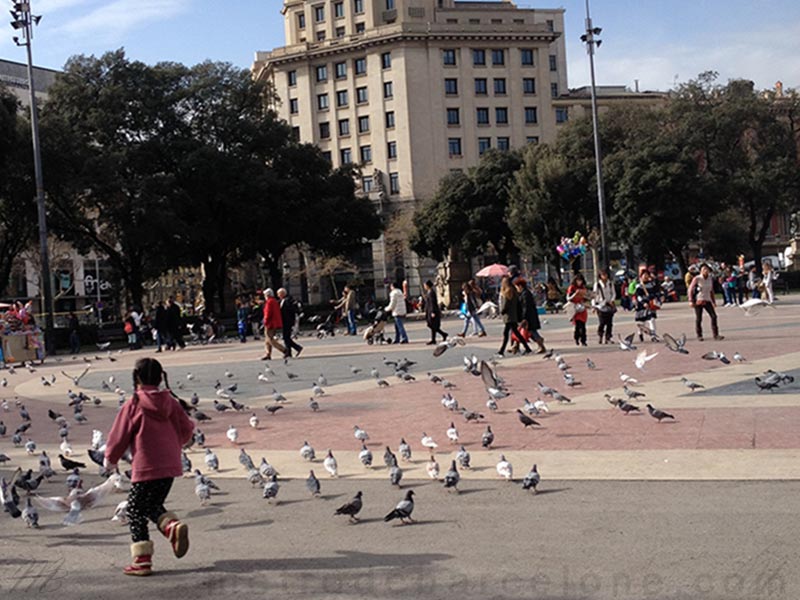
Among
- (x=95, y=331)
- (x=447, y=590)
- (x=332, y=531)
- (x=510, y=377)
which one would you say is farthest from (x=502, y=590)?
(x=95, y=331)

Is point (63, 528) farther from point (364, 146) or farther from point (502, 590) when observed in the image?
point (364, 146)

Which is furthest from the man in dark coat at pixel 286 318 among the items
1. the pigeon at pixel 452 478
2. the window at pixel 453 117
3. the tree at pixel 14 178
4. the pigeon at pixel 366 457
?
the window at pixel 453 117

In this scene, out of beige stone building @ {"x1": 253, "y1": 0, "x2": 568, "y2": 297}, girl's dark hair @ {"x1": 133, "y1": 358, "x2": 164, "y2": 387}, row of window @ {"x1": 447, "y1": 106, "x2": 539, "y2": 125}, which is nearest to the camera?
girl's dark hair @ {"x1": 133, "y1": 358, "x2": 164, "y2": 387}

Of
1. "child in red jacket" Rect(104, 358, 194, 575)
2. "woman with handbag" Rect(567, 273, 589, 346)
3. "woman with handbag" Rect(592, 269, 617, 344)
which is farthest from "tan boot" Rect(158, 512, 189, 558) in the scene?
"woman with handbag" Rect(592, 269, 617, 344)

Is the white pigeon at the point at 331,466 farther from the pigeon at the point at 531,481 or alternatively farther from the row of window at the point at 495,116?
the row of window at the point at 495,116

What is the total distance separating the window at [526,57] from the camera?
8181 centimetres

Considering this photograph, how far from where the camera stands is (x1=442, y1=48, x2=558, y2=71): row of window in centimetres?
8006

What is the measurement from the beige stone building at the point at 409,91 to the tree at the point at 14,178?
3679cm

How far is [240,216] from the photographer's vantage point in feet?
164

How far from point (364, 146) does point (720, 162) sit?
3272 centimetres

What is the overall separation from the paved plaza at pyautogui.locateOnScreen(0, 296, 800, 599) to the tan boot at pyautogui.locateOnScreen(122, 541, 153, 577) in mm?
107

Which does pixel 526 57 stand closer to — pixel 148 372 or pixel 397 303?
pixel 397 303

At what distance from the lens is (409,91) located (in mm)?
78438

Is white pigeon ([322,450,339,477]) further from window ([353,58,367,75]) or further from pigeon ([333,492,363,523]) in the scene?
window ([353,58,367,75])
